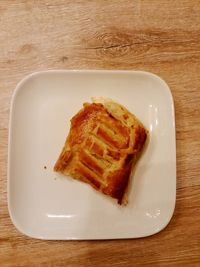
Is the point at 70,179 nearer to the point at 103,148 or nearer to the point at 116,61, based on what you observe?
the point at 103,148

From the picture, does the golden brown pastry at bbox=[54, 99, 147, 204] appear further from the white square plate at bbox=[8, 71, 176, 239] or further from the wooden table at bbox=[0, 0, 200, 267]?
the wooden table at bbox=[0, 0, 200, 267]

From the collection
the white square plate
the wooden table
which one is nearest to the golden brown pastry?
the white square plate

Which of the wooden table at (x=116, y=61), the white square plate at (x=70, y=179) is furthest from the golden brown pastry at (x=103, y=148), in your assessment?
the wooden table at (x=116, y=61)

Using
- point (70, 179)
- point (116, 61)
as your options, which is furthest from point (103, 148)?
point (116, 61)

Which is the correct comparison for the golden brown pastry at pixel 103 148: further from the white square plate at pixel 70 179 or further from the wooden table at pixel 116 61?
the wooden table at pixel 116 61
